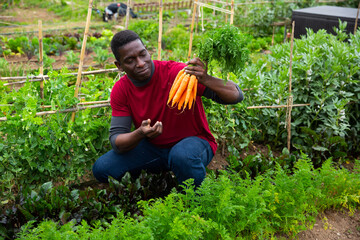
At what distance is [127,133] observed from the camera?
2881 mm

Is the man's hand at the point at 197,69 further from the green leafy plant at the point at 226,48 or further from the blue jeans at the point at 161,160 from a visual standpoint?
the blue jeans at the point at 161,160

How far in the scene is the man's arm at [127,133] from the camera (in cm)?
269

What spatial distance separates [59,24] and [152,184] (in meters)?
8.81

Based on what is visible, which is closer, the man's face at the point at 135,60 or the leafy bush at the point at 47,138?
the man's face at the point at 135,60

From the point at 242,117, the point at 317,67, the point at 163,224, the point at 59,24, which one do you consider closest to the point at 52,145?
the point at 163,224

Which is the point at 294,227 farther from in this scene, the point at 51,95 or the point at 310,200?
the point at 51,95

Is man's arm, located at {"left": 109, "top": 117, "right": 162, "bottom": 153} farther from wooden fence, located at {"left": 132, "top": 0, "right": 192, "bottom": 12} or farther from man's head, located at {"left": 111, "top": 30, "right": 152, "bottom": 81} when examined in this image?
wooden fence, located at {"left": 132, "top": 0, "right": 192, "bottom": 12}

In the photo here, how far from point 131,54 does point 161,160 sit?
0.92m

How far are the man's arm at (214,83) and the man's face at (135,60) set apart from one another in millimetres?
326

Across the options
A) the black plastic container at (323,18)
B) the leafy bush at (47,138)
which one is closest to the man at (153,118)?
the leafy bush at (47,138)

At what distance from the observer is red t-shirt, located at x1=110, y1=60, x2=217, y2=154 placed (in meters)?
3.00

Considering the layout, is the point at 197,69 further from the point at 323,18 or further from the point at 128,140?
the point at 323,18

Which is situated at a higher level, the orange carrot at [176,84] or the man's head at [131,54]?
the man's head at [131,54]

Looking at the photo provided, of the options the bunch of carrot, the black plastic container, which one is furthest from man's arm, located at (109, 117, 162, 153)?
the black plastic container
